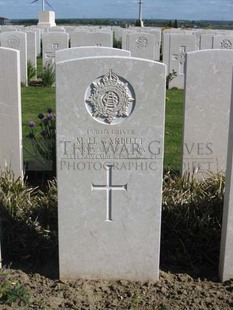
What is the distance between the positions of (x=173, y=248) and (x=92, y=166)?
43.5 inches

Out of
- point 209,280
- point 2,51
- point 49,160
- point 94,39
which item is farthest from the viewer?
point 94,39

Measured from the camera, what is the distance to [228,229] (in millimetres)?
3936

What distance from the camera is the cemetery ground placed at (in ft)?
12.3

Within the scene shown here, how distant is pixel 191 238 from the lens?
444 centimetres

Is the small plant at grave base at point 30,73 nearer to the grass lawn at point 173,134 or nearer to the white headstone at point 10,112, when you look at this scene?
the grass lawn at point 173,134

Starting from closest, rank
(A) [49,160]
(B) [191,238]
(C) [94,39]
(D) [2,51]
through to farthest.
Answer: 1. (B) [191,238]
2. (D) [2,51]
3. (A) [49,160]
4. (C) [94,39]

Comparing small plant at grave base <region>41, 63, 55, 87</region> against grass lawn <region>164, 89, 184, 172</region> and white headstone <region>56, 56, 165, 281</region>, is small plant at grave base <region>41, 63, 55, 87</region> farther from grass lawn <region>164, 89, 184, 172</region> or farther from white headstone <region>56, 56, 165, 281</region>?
white headstone <region>56, 56, 165, 281</region>

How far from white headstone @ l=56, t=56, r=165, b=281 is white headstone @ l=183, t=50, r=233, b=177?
6.01 feet

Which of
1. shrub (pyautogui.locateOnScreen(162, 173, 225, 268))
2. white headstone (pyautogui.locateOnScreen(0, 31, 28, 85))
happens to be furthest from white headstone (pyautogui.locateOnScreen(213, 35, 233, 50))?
shrub (pyautogui.locateOnScreen(162, 173, 225, 268))

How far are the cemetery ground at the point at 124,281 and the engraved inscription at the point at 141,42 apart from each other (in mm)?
9704

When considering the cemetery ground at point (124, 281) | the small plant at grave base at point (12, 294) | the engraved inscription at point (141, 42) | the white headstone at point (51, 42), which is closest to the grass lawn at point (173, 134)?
the cemetery ground at point (124, 281)

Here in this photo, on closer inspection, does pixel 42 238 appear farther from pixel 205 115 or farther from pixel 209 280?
pixel 205 115

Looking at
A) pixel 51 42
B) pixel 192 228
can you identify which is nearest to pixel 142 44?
pixel 51 42

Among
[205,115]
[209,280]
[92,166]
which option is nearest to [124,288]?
[209,280]
